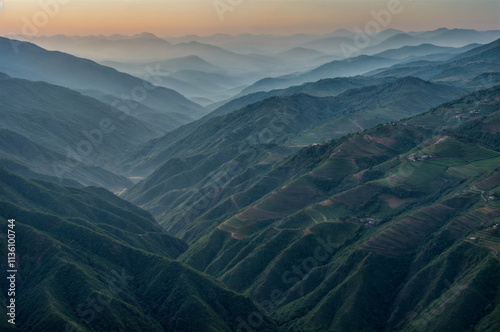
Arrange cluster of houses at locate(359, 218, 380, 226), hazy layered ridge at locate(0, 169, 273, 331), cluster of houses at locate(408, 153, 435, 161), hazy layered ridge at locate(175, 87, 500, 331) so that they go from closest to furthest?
hazy layered ridge at locate(0, 169, 273, 331)
hazy layered ridge at locate(175, 87, 500, 331)
cluster of houses at locate(359, 218, 380, 226)
cluster of houses at locate(408, 153, 435, 161)

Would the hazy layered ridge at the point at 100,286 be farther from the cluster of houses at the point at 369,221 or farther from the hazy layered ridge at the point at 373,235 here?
the cluster of houses at the point at 369,221

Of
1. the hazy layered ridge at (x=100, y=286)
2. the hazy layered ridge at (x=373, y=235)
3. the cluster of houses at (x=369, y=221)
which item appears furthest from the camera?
the cluster of houses at (x=369, y=221)

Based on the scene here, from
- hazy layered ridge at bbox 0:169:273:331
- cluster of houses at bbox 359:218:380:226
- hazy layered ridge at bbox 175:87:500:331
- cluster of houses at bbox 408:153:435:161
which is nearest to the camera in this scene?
hazy layered ridge at bbox 0:169:273:331

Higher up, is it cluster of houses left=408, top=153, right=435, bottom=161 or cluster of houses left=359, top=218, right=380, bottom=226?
cluster of houses left=408, top=153, right=435, bottom=161

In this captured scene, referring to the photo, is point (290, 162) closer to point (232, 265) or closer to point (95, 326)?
point (232, 265)

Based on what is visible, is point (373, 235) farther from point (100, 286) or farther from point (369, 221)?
point (100, 286)

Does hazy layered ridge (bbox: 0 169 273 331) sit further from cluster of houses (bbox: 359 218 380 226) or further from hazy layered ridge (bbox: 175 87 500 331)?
cluster of houses (bbox: 359 218 380 226)

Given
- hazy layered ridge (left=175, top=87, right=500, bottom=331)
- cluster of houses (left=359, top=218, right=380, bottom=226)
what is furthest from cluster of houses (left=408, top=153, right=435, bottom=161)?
cluster of houses (left=359, top=218, right=380, bottom=226)

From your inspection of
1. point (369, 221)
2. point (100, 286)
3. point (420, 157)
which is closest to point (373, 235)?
point (369, 221)

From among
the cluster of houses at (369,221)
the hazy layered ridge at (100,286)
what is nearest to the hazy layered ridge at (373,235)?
the cluster of houses at (369,221)
